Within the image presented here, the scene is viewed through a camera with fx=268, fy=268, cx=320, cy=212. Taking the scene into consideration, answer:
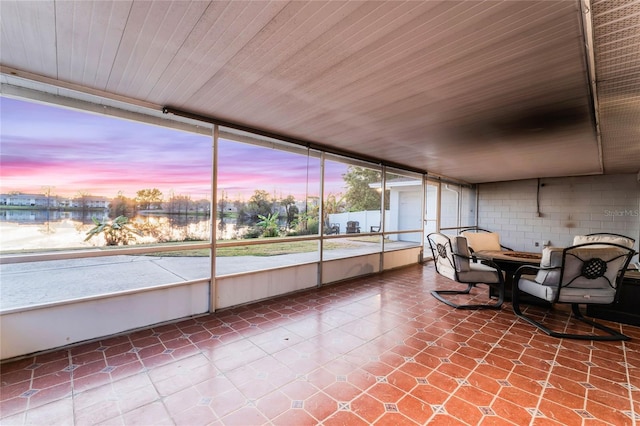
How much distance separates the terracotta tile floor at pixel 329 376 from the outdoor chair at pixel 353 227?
8.93ft

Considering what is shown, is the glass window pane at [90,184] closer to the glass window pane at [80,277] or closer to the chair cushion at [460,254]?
the glass window pane at [80,277]

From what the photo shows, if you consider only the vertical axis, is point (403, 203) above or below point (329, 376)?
above

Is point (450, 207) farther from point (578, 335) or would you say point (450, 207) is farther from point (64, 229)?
point (64, 229)

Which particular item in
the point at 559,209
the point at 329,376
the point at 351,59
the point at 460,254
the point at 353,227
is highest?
the point at 351,59

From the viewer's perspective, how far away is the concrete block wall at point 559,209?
269 inches

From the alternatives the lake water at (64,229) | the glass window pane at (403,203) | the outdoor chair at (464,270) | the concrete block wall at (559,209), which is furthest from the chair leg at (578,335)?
the glass window pane at (403,203)

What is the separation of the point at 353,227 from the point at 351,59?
14.6 feet

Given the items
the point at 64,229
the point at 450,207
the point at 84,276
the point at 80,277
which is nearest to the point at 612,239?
the point at 450,207

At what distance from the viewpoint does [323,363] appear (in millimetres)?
2373

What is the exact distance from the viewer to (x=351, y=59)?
6.49 feet

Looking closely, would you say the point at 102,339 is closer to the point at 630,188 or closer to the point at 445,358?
the point at 445,358

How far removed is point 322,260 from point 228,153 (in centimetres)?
245

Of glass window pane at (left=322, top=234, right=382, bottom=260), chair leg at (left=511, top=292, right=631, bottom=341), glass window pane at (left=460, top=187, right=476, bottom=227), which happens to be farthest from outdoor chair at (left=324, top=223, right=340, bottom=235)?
glass window pane at (left=460, top=187, right=476, bottom=227)

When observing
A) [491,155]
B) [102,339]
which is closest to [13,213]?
[102,339]
